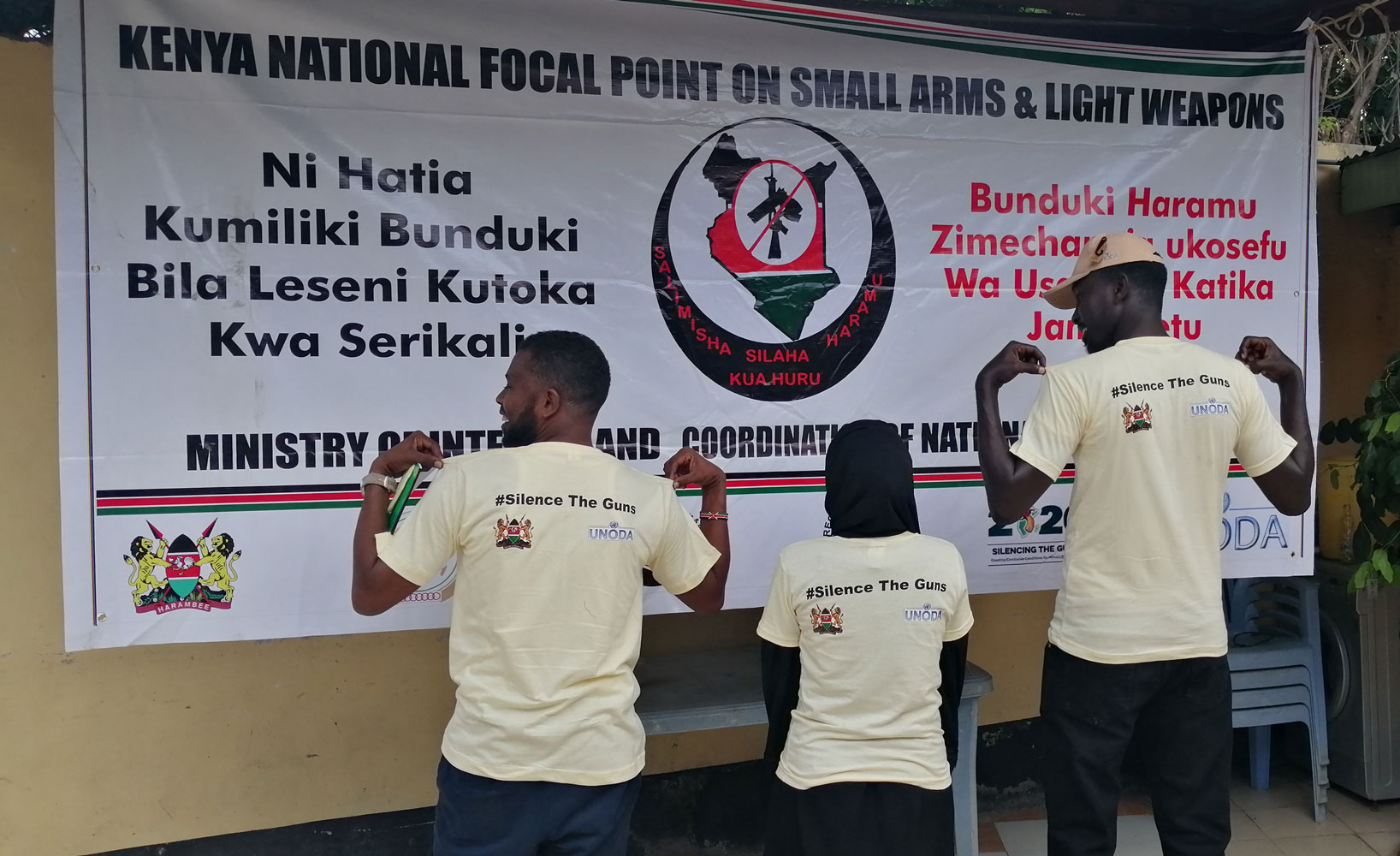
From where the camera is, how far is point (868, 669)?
1.90 meters

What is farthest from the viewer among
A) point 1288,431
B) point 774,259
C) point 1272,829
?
point 1272,829

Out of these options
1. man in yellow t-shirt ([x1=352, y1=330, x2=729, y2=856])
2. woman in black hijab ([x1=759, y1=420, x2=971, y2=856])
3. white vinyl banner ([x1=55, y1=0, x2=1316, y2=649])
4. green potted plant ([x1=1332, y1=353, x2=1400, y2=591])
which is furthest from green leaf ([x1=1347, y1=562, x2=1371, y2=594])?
man in yellow t-shirt ([x1=352, y1=330, x2=729, y2=856])

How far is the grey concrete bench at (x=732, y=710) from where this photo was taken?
260 centimetres

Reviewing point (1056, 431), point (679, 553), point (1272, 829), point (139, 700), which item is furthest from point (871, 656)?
point (1272, 829)

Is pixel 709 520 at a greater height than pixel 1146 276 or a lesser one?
lesser

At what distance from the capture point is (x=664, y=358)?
278 cm

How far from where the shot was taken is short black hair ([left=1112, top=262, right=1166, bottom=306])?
2354 millimetres

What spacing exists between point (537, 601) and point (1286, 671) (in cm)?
308

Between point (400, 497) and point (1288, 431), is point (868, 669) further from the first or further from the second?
point (1288, 431)

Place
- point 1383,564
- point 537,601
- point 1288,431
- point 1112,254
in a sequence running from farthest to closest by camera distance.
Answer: point 1383,564 → point 1288,431 → point 1112,254 → point 537,601

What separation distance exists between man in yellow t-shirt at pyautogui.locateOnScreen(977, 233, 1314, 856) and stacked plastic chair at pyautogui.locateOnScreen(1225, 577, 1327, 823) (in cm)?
133

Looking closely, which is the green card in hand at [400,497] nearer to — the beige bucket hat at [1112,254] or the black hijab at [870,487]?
the black hijab at [870,487]

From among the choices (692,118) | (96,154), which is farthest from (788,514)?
(96,154)

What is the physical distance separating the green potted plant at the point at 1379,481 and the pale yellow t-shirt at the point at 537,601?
8.64ft
